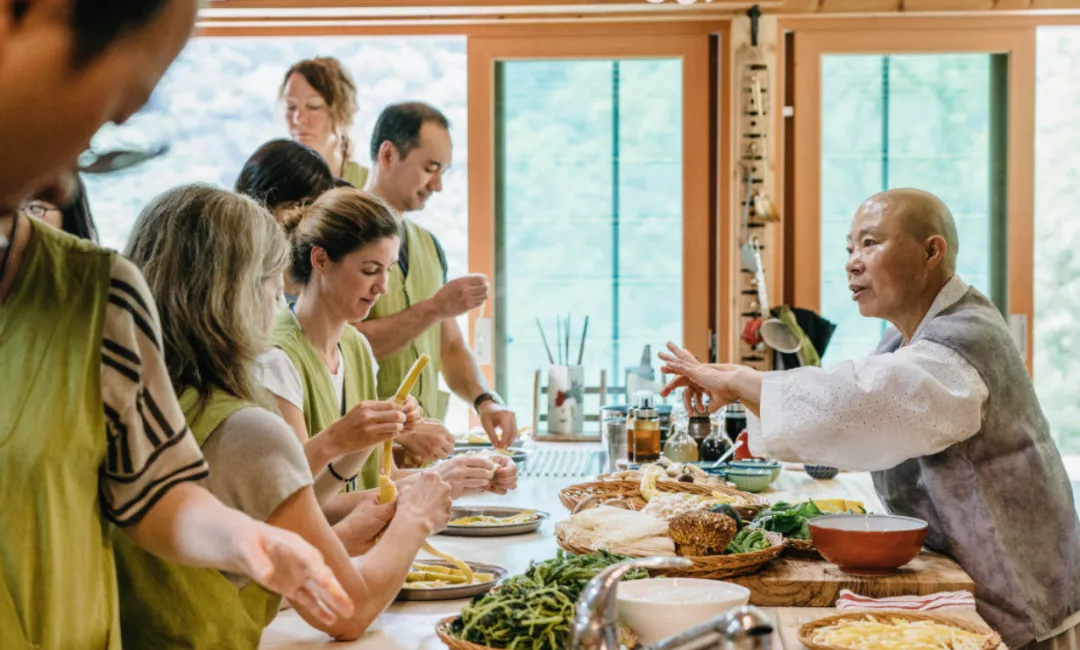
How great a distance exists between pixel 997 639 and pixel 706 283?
3.53 metres

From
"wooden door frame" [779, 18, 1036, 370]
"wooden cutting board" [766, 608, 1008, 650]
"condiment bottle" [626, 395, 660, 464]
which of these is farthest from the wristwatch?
"wooden cutting board" [766, 608, 1008, 650]

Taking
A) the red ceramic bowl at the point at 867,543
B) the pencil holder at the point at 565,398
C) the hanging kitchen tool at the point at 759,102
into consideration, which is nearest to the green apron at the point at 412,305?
the pencil holder at the point at 565,398

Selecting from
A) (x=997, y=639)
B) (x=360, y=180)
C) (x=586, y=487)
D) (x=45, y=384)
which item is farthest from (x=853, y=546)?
(x=360, y=180)

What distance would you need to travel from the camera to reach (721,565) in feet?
6.52

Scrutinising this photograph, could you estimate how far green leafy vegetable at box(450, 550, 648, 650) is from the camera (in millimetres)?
1596

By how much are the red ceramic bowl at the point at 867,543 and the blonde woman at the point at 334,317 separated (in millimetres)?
684

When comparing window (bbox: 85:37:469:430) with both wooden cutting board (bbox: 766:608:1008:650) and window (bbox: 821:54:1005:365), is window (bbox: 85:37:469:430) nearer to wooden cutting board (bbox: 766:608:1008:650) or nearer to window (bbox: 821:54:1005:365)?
window (bbox: 821:54:1005:365)

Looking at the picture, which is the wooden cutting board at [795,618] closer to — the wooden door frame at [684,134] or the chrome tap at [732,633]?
the chrome tap at [732,633]

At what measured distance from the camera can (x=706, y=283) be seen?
16.7 feet

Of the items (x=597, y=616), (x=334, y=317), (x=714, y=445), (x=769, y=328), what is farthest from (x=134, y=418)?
(x=769, y=328)

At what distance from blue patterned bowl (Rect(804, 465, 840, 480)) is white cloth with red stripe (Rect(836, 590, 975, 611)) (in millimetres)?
1458

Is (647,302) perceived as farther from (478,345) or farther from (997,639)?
(997,639)

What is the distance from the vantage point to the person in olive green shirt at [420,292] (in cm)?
362

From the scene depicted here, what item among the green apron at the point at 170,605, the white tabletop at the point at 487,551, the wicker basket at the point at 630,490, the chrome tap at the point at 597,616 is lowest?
the white tabletop at the point at 487,551
